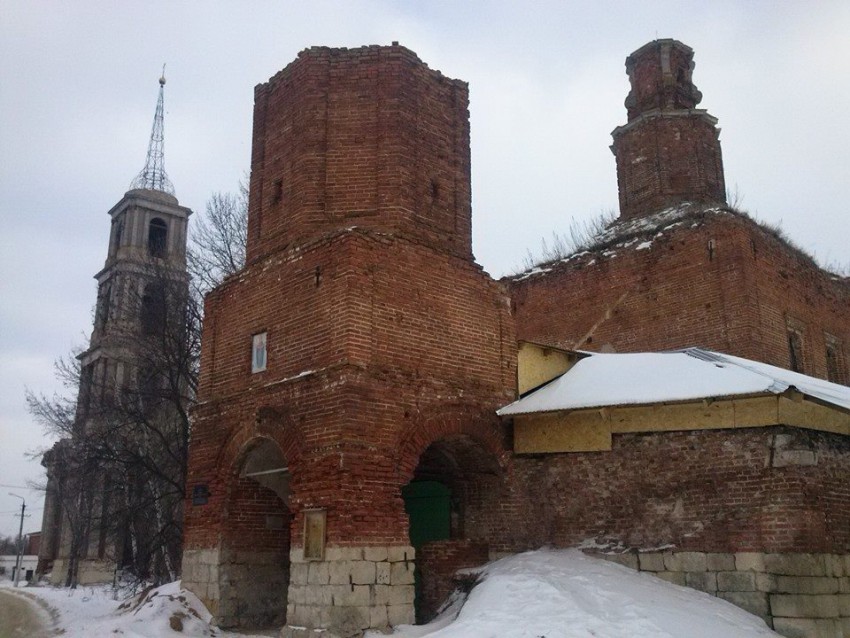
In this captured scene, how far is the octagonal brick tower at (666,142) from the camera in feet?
59.6

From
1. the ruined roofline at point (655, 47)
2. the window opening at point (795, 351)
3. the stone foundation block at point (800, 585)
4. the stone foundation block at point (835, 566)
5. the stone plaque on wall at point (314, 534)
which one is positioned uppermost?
the ruined roofline at point (655, 47)

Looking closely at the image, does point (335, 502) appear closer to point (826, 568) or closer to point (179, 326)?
point (826, 568)

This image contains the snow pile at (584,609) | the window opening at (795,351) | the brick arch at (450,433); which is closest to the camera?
the snow pile at (584,609)

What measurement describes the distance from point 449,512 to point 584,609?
13.3 ft

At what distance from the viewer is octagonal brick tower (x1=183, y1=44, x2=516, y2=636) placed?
10055 millimetres

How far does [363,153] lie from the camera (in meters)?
12.3

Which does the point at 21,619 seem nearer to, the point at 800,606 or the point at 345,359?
the point at 345,359

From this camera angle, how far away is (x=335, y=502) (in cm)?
986

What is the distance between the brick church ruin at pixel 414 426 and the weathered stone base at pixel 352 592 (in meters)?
0.03

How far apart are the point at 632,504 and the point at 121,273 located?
1141 inches

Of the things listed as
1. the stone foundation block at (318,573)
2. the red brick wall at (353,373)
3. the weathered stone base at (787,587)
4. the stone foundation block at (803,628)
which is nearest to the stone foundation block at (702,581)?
the weathered stone base at (787,587)

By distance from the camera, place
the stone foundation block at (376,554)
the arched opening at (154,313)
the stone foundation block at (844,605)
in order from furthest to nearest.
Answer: the arched opening at (154,313) → the stone foundation block at (376,554) → the stone foundation block at (844,605)

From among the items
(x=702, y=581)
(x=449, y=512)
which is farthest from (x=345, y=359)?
(x=702, y=581)

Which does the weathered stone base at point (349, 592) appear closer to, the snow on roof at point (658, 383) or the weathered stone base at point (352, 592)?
the weathered stone base at point (352, 592)
